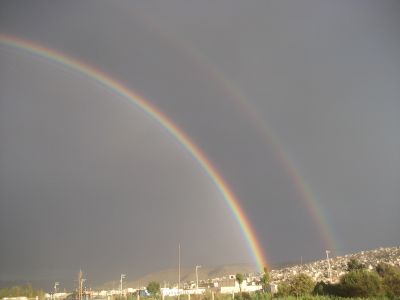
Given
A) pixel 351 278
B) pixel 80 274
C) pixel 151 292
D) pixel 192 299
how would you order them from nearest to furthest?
pixel 351 278 < pixel 192 299 < pixel 80 274 < pixel 151 292

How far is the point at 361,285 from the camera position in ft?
115

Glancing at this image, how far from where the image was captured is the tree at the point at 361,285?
113 feet

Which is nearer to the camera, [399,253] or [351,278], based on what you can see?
[351,278]

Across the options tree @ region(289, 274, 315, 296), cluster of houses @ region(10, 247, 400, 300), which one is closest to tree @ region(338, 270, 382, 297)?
tree @ region(289, 274, 315, 296)

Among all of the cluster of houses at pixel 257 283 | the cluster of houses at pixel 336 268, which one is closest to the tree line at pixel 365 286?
the cluster of houses at pixel 257 283

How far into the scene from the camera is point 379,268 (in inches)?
2307

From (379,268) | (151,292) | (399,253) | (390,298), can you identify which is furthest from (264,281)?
(399,253)

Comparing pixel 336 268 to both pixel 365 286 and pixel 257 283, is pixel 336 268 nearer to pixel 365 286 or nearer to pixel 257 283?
pixel 257 283

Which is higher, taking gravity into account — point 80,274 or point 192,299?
point 80,274

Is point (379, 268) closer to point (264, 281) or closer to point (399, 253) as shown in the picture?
point (264, 281)

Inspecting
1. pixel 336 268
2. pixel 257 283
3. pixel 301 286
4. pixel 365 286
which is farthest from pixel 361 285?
pixel 257 283

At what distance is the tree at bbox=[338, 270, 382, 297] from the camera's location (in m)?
34.5

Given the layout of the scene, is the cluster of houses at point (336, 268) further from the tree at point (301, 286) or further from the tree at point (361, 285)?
the tree at point (361, 285)

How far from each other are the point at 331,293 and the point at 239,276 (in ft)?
112
